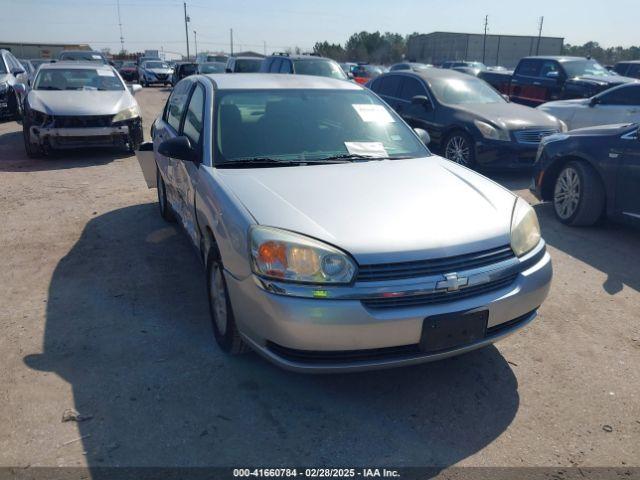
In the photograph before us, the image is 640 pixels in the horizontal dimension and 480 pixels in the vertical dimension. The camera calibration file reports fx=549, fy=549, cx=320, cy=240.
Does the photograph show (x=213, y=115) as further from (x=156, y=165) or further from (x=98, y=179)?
(x=98, y=179)

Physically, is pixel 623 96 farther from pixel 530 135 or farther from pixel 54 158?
pixel 54 158

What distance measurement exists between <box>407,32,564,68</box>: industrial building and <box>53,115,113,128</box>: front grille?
65.2 meters

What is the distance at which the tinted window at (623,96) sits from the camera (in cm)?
912

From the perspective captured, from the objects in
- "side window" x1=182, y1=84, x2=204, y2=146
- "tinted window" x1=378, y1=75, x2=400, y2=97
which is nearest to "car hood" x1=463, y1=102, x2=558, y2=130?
"tinted window" x1=378, y1=75, x2=400, y2=97

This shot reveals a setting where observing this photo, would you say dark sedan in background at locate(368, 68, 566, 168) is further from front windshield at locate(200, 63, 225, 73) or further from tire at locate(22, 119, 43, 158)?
front windshield at locate(200, 63, 225, 73)

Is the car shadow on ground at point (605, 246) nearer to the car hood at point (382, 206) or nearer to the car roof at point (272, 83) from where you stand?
the car hood at point (382, 206)

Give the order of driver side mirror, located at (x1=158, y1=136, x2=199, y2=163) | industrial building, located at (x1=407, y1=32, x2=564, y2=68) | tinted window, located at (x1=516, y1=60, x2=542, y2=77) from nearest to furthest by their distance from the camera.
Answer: driver side mirror, located at (x1=158, y1=136, x2=199, y2=163), tinted window, located at (x1=516, y1=60, x2=542, y2=77), industrial building, located at (x1=407, y1=32, x2=564, y2=68)

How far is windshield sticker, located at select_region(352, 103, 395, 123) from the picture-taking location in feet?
13.9

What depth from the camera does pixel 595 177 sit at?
18.6 ft

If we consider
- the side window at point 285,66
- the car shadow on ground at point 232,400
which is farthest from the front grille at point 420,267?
the side window at point 285,66

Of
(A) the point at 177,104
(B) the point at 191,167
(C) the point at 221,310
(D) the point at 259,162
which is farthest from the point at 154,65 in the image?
(C) the point at 221,310

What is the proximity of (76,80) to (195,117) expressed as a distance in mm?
7066

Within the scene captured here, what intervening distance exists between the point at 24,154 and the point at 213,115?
24.8 feet

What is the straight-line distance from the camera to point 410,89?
9531 mm
